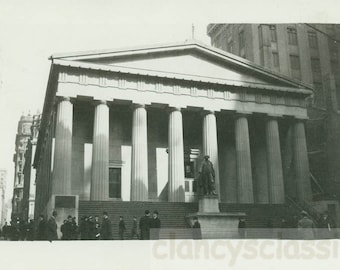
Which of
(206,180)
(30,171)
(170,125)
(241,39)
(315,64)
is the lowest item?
(206,180)

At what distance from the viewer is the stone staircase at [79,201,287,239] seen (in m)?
19.9

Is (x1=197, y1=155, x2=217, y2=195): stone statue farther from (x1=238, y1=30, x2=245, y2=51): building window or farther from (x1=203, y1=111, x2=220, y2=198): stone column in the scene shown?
(x1=238, y1=30, x2=245, y2=51): building window

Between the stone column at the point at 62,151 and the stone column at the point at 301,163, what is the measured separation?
13827 millimetres

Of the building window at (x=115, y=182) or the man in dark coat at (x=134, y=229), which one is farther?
the building window at (x=115, y=182)

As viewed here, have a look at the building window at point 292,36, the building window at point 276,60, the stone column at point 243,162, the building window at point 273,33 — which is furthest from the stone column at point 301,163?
the building window at point 292,36

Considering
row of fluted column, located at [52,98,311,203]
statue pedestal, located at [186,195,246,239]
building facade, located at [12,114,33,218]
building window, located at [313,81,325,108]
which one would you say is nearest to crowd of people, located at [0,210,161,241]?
statue pedestal, located at [186,195,246,239]

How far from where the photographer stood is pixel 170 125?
25953 mm

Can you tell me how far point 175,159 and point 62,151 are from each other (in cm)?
620

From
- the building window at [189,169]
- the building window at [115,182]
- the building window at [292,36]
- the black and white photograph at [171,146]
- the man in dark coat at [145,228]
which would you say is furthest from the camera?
the building window at [292,36]

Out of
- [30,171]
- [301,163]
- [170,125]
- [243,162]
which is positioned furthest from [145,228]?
[30,171]

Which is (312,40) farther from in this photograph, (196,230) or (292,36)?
(196,230)

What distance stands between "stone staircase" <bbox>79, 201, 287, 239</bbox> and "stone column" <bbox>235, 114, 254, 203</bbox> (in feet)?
11.8

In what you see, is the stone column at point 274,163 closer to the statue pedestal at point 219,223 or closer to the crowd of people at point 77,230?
the statue pedestal at point 219,223

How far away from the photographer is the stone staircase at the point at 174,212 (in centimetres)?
1991
